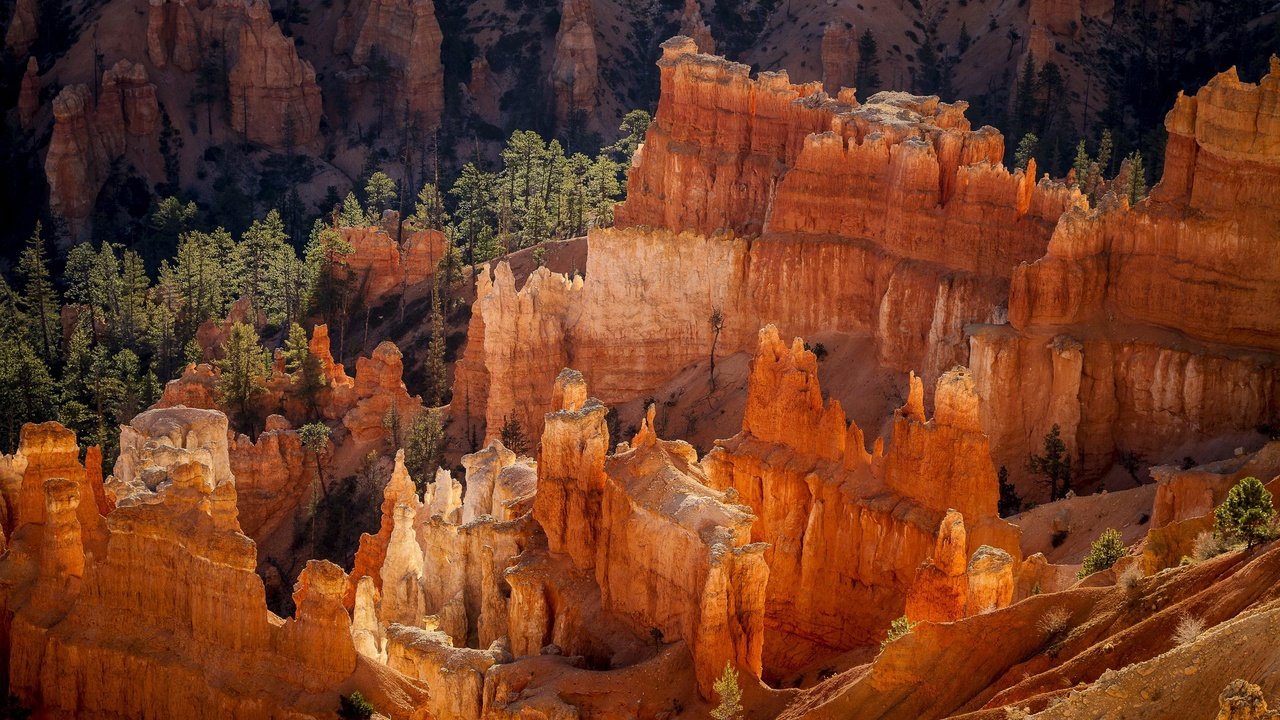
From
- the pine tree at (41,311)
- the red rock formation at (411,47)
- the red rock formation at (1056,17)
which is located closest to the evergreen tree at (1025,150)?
the red rock formation at (1056,17)

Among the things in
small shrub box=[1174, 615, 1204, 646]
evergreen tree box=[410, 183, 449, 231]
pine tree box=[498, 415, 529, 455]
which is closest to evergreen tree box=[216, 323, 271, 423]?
pine tree box=[498, 415, 529, 455]

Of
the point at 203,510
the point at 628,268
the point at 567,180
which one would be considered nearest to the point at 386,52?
the point at 567,180

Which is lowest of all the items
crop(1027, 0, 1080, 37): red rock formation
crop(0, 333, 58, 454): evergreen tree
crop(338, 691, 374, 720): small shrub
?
crop(0, 333, 58, 454): evergreen tree

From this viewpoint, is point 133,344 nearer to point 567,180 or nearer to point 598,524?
point 567,180

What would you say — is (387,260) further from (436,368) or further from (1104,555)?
(1104,555)

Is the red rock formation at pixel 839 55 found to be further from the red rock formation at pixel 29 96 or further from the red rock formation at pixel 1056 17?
the red rock formation at pixel 29 96

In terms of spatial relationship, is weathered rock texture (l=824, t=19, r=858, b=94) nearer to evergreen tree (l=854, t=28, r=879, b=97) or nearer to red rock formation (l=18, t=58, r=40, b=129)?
evergreen tree (l=854, t=28, r=879, b=97)
